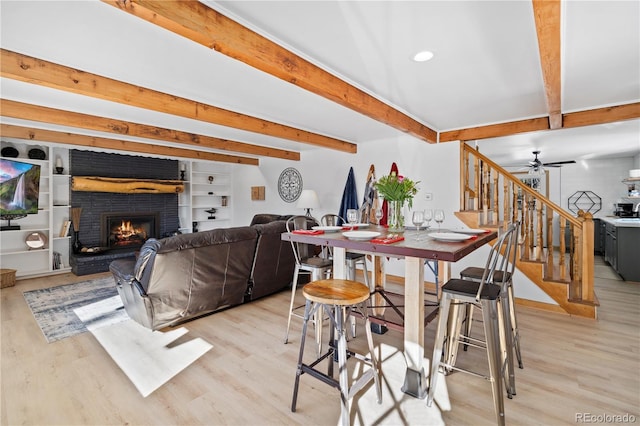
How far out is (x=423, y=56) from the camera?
2.12 meters

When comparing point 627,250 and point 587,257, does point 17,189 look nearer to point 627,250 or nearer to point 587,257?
point 587,257

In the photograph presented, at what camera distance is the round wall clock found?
629 centimetres

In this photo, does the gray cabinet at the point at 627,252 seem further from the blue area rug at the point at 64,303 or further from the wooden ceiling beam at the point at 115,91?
the blue area rug at the point at 64,303

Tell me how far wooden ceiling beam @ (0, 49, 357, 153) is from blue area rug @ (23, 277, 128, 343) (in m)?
2.21

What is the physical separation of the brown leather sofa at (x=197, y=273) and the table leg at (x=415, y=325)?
1.99 meters

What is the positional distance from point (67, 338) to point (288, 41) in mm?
3188

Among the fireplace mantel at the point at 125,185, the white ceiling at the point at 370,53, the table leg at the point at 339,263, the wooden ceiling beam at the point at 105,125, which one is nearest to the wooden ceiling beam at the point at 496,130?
the white ceiling at the point at 370,53

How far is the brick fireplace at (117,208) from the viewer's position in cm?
534

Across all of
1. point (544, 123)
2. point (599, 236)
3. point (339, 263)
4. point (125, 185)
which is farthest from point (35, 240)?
point (599, 236)

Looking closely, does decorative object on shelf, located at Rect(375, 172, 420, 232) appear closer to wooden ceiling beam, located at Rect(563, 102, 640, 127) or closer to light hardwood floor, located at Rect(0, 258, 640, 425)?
light hardwood floor, located at Rect(0, 258, 640, 425)

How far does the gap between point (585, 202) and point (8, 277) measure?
11079mm

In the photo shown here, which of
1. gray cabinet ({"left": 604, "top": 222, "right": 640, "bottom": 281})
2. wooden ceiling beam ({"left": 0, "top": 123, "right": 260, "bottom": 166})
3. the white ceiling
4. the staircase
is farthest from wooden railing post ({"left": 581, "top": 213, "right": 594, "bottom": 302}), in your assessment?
wooden ceiling beam ({"left": 0, "top": 123, "right": 260, "bottom": 166})

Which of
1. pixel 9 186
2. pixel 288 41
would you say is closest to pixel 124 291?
pixel 288 41

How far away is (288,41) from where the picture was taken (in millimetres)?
1914
